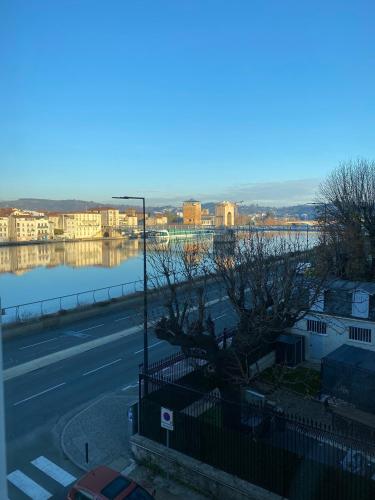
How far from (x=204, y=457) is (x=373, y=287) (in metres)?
8.54

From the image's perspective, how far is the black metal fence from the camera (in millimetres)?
6062

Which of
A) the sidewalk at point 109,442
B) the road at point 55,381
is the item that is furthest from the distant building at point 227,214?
the sidewalk at point 109,442

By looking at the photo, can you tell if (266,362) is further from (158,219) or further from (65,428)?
(158,219)

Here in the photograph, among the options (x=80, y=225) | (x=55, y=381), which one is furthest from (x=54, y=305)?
(x=80, y=225)

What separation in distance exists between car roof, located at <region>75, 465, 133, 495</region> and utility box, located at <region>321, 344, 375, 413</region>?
609cm

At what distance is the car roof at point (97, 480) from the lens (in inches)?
244

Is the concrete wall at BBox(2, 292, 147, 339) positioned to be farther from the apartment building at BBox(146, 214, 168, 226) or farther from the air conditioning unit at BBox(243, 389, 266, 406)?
the apartment building at BBox(146, 214, 168, 226)

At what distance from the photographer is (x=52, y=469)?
777 centimetres

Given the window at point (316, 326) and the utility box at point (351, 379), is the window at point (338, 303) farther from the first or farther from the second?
the utility box at point (351, 379)

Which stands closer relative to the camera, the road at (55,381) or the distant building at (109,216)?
the road at (55,381)

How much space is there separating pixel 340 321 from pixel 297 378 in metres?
2.49

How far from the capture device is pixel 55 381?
1227 cm

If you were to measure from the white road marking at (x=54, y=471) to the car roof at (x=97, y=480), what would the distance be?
3.95 feet

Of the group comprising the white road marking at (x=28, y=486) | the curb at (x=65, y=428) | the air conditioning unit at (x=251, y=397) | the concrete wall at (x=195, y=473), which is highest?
the air conditioning unit at (x=251, y=397)
